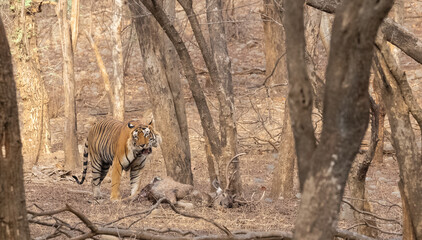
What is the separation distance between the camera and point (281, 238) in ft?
17.1

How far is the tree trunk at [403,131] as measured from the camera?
503 cm

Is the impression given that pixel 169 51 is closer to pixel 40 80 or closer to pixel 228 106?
pixel 228 106

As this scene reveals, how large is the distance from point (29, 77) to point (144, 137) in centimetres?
569

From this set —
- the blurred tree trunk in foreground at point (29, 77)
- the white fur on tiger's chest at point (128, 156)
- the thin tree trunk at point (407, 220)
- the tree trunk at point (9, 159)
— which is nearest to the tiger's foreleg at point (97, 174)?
the white fur on tiger's chest at point (128, 156)

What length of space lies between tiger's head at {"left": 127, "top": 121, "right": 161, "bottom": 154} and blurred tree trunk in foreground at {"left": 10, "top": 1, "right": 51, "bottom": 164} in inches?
190

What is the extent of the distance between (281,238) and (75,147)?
9.03 meters

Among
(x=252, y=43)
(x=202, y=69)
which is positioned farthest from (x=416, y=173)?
(x=252, y=43)

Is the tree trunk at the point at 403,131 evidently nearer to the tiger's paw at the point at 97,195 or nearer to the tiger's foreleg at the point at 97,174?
the tiger's paw at the point at 97,195

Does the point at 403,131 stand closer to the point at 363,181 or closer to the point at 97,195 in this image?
the point at 363,181

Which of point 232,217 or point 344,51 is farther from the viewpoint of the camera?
point 232,217

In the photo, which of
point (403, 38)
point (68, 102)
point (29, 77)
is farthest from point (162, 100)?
point (29, 77)

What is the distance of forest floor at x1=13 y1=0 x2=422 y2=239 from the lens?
7.34m

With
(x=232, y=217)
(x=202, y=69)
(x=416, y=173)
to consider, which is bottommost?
(x=232, y=217)

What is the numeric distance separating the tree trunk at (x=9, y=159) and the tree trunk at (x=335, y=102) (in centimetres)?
150
